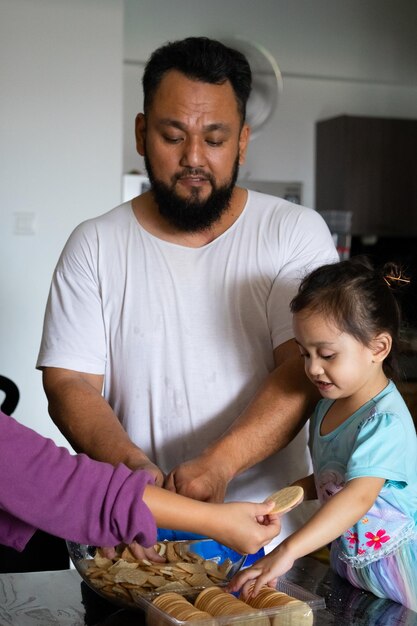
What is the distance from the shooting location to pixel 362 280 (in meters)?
1.47

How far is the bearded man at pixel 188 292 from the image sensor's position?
1704 mm

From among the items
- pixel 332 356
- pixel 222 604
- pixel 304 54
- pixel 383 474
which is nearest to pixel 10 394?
pixel 332 356

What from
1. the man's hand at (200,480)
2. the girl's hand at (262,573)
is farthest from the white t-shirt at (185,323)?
the girl's hand at (262,573)

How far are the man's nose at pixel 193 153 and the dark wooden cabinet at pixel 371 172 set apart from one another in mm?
4854

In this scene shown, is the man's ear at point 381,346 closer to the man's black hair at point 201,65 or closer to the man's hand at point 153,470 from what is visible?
the man's hand at point 153,470

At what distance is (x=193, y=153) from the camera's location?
167 centimetres

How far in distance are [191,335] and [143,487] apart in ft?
2.25

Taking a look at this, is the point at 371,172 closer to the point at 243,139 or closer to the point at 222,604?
the point at 243,139

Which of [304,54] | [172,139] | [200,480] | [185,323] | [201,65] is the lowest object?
[200,480]

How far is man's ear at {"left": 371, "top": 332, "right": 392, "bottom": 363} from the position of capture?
1451mm

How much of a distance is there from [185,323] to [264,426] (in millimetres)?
275

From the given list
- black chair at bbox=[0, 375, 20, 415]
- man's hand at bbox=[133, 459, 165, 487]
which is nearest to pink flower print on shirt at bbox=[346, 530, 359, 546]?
man's hand at bbox=[133, 459, 165, 487]

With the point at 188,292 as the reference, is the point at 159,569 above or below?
below

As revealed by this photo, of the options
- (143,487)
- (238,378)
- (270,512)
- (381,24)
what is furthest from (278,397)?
(381,24)
